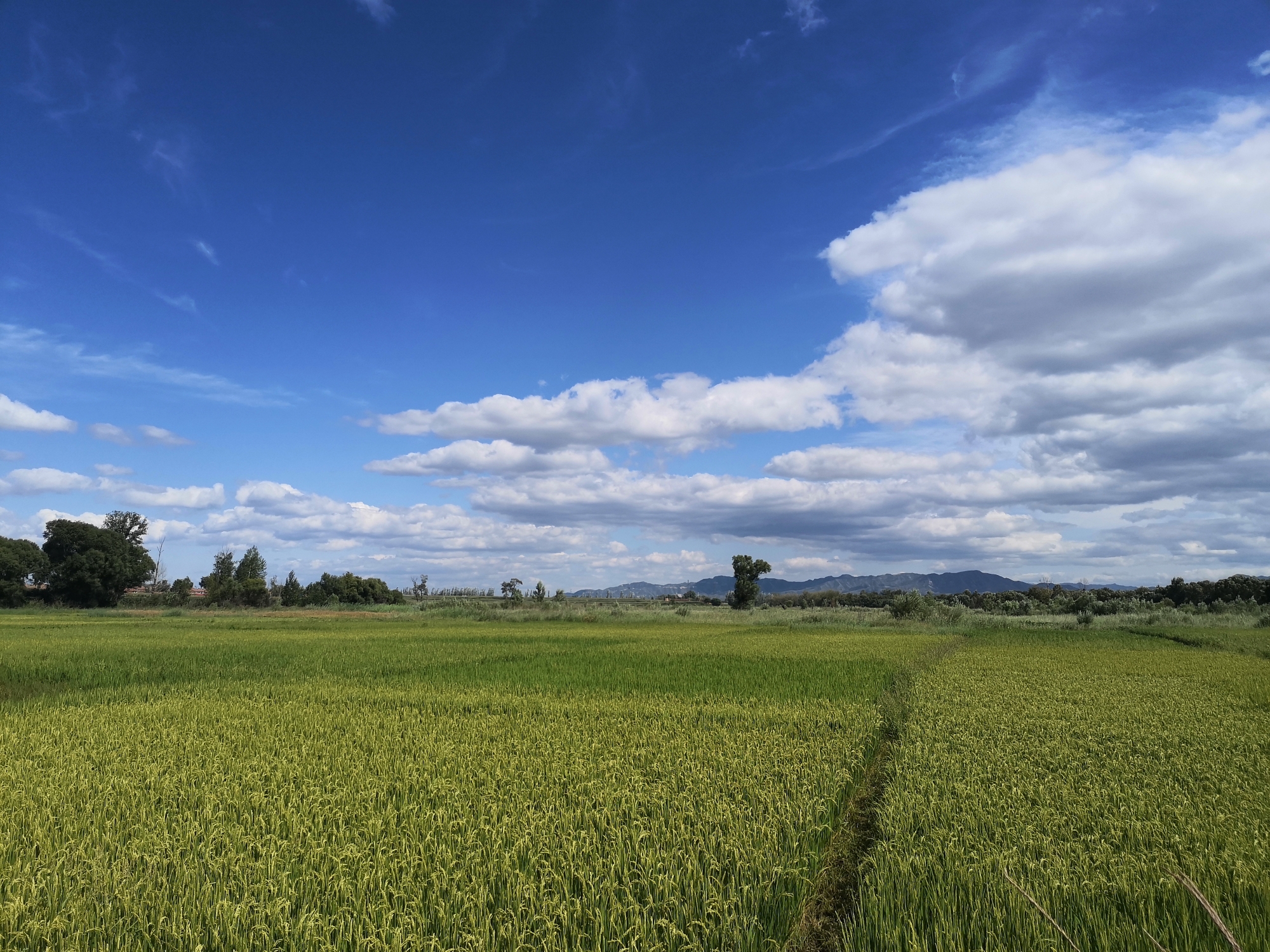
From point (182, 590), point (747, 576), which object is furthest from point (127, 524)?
point (747, 576)

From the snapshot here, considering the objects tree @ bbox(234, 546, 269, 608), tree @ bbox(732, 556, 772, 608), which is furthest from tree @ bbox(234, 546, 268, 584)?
tree @ bbox(732, 556, 772, 608)

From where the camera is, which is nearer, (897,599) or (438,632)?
(438,632)

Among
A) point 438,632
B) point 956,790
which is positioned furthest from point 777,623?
point 956,790

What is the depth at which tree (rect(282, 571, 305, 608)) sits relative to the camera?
3332 inches

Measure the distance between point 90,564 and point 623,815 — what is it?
8295cm

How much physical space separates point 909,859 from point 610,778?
2.79m

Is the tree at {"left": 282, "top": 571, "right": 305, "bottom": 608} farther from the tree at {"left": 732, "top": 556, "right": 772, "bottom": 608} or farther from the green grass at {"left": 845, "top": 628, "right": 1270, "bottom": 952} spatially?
the green grass at {"left": 845, "top": 628, "right": 1270, "bottom": 952}

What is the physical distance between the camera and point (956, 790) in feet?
19.1

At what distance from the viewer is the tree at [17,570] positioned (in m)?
65.8

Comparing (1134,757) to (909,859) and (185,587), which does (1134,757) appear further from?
(185,587)

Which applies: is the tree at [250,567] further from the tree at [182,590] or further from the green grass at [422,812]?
the green grass at [422,812]

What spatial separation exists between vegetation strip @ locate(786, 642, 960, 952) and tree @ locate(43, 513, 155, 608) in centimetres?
8289

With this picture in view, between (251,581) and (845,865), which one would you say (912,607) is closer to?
(845,865)

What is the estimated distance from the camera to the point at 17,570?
66.6 m
